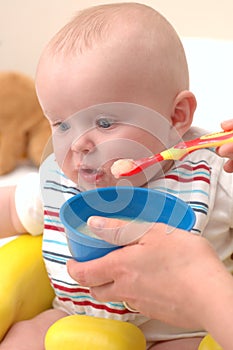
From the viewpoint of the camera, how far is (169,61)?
842 millimetres

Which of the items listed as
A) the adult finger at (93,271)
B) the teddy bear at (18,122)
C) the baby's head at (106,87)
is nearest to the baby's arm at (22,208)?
the baby's head at (106,87)

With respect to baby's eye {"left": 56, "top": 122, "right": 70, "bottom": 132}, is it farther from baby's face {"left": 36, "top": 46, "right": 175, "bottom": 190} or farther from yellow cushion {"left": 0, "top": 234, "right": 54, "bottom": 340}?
yellow cushion {"left": 0, "top": 234, "right": 54, "bottom": 340}

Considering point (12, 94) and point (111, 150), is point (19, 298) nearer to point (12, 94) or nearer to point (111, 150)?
point (111, 150)

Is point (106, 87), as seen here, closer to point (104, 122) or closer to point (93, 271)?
point (104, 122)

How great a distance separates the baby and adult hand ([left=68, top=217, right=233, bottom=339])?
0.17m

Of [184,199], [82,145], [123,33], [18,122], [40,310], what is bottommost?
[40,310]

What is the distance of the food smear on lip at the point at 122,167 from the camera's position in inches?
29.5

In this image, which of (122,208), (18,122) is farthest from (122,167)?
(18,122)

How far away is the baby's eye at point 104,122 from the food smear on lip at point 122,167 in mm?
68

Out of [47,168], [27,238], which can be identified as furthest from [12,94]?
[47,168]

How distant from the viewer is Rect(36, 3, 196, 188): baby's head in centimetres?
81

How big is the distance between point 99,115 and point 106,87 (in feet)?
0.13

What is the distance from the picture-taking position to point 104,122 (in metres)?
0.81

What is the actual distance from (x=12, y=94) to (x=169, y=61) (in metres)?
0.77
